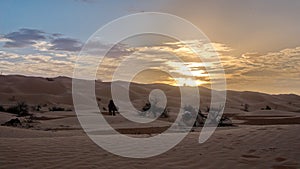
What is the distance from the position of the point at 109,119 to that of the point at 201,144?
1339cm

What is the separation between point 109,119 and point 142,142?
12.3m

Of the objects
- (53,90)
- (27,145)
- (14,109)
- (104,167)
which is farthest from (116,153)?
(53,90)

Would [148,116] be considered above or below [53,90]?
below

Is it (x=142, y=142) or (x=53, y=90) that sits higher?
(x=53, y=90)

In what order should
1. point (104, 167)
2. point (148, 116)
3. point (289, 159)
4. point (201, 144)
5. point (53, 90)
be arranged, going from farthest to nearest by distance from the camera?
point (53, 90) → point (148, 116) → point (201, 144) → point (289, 159) → point (104, 167)

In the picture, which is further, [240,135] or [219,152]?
[240,135]

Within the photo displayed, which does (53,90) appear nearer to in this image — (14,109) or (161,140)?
(14,109)

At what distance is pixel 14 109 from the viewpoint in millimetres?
28453

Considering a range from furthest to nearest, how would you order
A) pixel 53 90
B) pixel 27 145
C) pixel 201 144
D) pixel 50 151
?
pixel 53 90
pixel 201 144
pixel 27 145
pixel 50 151

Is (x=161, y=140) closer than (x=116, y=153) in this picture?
No

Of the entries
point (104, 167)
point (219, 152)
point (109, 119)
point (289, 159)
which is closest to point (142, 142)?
point (219, 152)

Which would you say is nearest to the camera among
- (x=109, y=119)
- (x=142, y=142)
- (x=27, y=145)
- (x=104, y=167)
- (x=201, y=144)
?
(x=104, y=167)

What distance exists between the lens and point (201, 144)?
10.1 metres

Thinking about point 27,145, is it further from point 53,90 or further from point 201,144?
point 53,90
